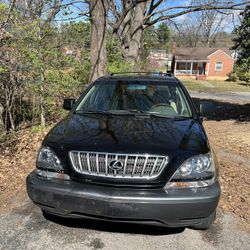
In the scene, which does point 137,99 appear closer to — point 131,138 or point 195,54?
point 131,138

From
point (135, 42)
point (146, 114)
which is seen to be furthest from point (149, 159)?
point (135, 42)

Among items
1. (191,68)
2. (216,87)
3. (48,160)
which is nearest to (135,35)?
(48,160)

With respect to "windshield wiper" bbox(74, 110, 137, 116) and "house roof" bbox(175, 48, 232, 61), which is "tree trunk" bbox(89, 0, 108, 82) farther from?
"house roof" bbox(175, 48, 232, 61)

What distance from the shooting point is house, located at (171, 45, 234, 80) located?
47.3 meters

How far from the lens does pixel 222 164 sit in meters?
5.61

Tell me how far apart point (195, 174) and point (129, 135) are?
76cm

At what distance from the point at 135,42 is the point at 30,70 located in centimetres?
990

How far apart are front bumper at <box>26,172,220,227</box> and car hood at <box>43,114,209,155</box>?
14.5 inches

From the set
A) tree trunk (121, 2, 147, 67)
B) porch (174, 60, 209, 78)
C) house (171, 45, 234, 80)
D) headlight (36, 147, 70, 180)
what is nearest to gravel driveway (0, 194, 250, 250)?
headlight (36, 147, 70, 180)

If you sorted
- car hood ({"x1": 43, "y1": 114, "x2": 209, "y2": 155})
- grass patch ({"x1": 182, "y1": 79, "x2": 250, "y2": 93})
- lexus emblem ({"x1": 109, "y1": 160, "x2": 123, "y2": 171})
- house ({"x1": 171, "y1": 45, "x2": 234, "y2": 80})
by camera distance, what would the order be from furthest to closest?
house ({"x1": 171, "y1": 45, "x2": 234, "y2": 80}) < grass patch ({"x1": 182, "y1": 79, "x2": 250, "y2": 93}) < car hood ({"x1": 43, "y1": 114, "x2": 209, "y2": 155}) < lexus emblem ({"x1": 109, "y1": 160, "x2": 123, "y2": 171})

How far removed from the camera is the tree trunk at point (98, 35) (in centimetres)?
930

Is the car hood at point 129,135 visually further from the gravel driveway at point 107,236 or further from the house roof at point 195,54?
the house roof at point 195,54

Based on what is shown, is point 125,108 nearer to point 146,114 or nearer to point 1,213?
point 146,114

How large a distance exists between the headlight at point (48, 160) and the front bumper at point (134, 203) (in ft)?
0.65
